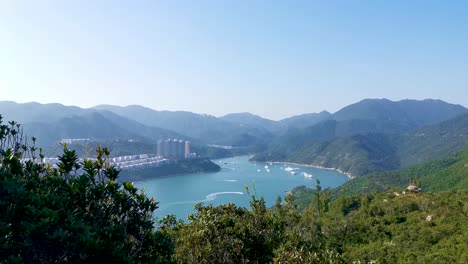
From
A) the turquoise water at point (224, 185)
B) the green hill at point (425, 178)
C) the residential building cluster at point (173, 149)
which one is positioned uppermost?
the residential building cluster at point (173, 149)

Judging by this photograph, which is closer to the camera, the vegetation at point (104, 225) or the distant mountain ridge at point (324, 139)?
the vegetation at point (104, 225)

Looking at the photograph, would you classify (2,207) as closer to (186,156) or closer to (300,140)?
(186,156)

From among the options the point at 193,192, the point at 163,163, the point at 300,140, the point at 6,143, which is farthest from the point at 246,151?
the point at 6,143

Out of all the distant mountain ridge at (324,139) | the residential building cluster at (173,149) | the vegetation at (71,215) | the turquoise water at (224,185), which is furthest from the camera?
the distant mountain ridge at (324,139)

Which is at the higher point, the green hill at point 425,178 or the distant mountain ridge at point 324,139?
the distant mountain ridge at point 324,139

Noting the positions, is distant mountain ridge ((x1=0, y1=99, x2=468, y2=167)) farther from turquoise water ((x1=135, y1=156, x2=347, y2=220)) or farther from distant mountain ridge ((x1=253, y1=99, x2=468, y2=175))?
turquoise water ((x1=135, y1=156, x2=347, y2=220))

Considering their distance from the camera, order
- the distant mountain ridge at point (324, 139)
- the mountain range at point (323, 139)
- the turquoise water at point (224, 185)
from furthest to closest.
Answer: the distant mountain ridge at point (324, 139) < the mountain range at point (323, 139) < the turquoise water at point (224, 185)

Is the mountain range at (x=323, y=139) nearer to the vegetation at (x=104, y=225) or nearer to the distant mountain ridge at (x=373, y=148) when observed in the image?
the distant mountain ridge at (x=373, y=148)

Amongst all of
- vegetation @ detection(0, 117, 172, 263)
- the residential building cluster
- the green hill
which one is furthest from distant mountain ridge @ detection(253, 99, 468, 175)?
vegetation @ detection(0, 117, 172, 263)

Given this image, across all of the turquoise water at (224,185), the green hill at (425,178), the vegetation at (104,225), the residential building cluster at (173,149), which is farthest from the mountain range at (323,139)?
the vegetation at (104,225)
